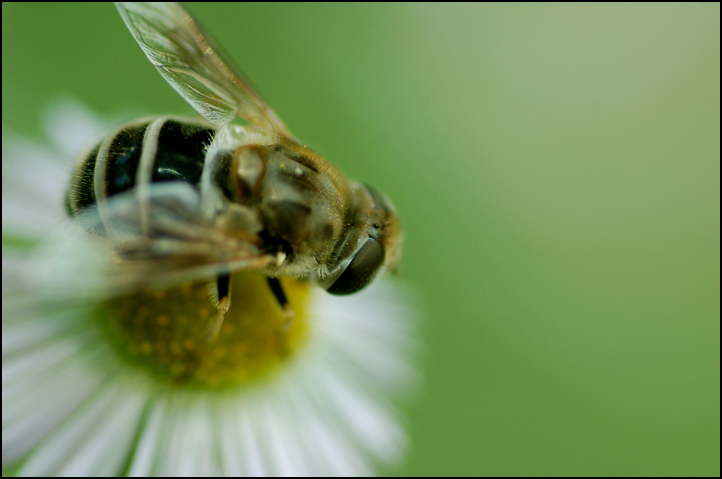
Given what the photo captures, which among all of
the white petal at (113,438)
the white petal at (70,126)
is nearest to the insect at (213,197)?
the white petal at (113,438)

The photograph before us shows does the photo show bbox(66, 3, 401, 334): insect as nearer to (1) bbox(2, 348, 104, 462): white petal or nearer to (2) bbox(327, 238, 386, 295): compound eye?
(2) bbox(327, 238, 386, 295): compound eye

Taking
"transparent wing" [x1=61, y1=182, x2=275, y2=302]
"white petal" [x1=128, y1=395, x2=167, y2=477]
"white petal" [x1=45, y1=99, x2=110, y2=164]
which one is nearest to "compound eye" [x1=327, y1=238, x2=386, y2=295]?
"transparent wing" [x1=61, y1=182, x2=275, y2=302]

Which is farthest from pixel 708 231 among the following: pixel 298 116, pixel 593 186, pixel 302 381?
pixel 302 381

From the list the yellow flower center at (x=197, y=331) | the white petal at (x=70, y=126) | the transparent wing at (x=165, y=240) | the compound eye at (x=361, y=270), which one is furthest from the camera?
the white petal at (x=70, y=126)

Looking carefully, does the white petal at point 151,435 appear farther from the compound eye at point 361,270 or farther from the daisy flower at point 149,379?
the compound eye at point 361,270

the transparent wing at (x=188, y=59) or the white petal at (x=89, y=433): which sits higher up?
the transparent wing at (x=188, y=59)

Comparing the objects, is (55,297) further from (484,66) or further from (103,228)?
(484,66)

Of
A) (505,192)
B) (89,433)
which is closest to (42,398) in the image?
(89,433)

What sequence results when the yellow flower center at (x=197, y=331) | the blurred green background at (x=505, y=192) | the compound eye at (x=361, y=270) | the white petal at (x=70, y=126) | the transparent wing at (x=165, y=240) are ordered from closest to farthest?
1. the transparent wing at (x=165, y=240)
2. the compound eye at (x=361, y=270)
3. the yellow flower center at (x=197, y=331)
4. the white petal at (x=70, y=126)
5. the blurred green background at (x=505, y=192)
